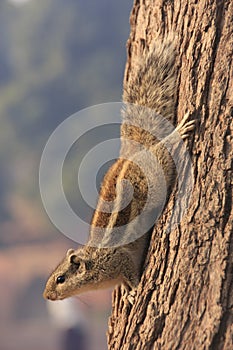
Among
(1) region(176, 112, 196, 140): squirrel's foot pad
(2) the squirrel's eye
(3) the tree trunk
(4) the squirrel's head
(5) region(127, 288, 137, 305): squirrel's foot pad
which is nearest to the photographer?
(3) the tree trunk

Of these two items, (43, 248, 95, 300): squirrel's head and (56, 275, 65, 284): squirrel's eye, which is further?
(56, 275, 65, 284): squirrel's eye

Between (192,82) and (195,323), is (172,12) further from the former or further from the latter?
(195,323)

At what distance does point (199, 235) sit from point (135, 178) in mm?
539

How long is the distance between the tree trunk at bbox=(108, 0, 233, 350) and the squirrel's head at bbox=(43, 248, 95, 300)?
41 centimetres

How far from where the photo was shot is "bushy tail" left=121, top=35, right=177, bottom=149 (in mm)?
2656

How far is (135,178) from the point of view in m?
2.73

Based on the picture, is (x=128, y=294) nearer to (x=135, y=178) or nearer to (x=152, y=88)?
(x=135, y=178)

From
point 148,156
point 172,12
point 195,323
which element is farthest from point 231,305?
point 172,12

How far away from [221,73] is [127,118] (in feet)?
2.12

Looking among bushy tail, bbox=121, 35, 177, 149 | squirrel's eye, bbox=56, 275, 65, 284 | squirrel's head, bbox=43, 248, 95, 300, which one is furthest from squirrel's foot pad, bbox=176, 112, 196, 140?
squirrel's eye, bbox=56, 275, 65, 284

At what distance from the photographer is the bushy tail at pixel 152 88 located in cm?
266

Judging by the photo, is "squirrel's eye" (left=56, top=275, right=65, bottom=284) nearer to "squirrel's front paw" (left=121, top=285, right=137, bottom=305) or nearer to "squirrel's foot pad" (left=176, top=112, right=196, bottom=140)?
"squirrel's front paw" (left=121, top=285, right=137, bottom=305)

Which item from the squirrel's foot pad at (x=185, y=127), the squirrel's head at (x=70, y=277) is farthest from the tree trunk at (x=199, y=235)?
the squirrel's head at (x=70, y=277)

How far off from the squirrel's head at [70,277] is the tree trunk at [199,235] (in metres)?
0.41
